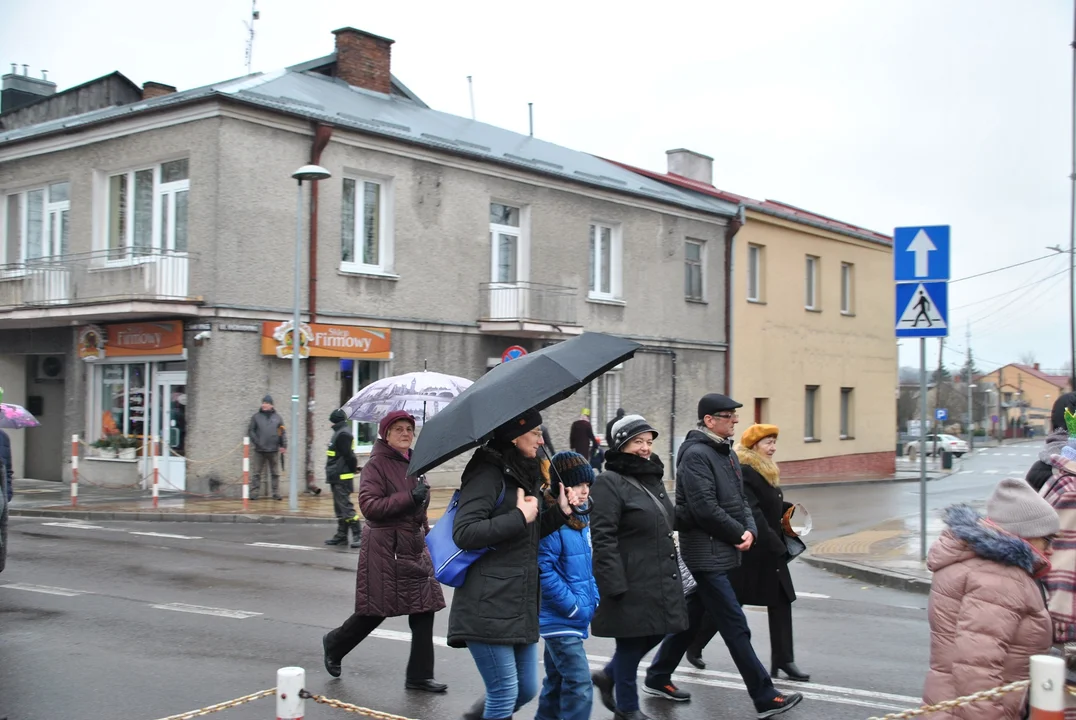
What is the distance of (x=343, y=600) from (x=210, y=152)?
11400 mm

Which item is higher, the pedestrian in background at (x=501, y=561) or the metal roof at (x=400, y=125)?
the metal roof at (x=400, y=125)

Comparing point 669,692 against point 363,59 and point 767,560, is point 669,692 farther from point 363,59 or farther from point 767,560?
point 363,59

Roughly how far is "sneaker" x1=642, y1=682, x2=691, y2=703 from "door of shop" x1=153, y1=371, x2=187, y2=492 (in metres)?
14.1

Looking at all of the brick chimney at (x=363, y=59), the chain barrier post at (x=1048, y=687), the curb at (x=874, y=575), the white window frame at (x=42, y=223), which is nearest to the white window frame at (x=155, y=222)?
the white window frame at (x=42, y=223)

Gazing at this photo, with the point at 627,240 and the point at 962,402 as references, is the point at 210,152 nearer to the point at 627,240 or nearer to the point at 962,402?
the point at 627,240

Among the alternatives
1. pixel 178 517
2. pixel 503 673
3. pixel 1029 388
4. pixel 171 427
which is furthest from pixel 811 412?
pixel 1029 388

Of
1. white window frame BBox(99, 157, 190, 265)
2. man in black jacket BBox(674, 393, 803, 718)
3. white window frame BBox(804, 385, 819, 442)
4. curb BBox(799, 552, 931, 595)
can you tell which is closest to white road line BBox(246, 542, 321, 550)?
curb BBox(799, 552, 931, 595)

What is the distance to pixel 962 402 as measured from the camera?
105 m

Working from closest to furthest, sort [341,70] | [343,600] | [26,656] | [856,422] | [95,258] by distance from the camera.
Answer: [26,656] < [343,600] < [95,258] < [341,70] < [856,422]

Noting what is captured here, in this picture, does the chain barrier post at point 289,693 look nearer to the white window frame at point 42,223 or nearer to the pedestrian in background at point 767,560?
the pedestrian in background at point 767,560

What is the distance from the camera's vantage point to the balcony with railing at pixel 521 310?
73.8ft

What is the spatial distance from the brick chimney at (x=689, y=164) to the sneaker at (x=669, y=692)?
28296 mm

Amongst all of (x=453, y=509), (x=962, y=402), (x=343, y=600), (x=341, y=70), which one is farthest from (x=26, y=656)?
(x=962, y=402)

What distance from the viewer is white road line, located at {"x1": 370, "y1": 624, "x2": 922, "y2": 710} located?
6254mm
